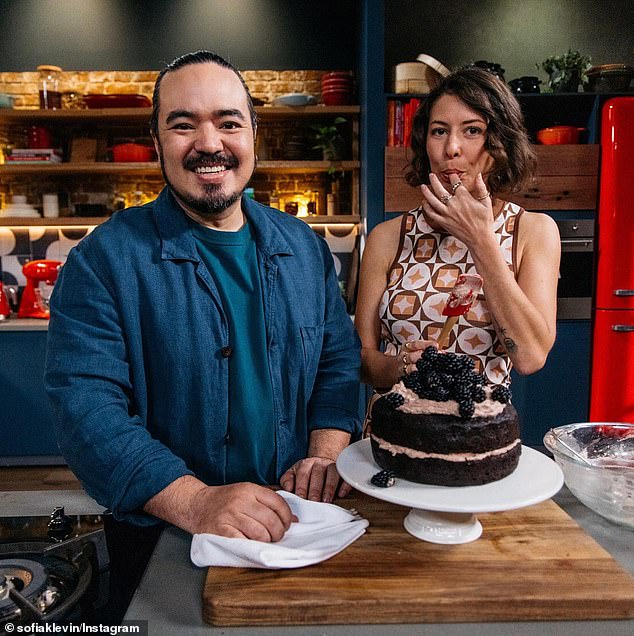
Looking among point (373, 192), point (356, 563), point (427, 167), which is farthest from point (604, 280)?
point (356, 563)

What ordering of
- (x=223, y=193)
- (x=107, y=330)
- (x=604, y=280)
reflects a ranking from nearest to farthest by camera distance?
(x=107, y=330) → (x=223, y=193) → (x=604, y=280)

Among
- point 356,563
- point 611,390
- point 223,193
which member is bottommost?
point 611,390

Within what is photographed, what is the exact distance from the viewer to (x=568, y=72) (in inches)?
153

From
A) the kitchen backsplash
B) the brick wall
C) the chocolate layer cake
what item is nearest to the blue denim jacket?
the chocolate layer cake

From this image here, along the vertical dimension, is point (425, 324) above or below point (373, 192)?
below

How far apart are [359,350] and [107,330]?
0.68 metres

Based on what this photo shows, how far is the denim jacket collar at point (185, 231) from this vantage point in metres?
1.40

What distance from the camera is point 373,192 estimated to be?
382 cm

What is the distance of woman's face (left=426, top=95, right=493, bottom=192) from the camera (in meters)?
1.79

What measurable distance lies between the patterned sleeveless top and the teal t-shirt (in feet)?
1.65

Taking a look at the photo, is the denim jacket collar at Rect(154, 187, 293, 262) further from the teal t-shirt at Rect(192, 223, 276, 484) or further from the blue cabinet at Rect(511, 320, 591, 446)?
the blue cabinet at Rect(511, 320, 591, 446)

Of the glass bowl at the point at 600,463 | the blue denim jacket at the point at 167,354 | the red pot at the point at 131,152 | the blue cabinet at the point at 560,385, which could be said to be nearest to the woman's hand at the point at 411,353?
the blue denim jacket at the point at 167,354

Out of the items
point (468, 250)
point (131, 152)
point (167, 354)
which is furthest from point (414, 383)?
point (131, 152)

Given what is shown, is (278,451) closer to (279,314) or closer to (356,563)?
(279,314)
